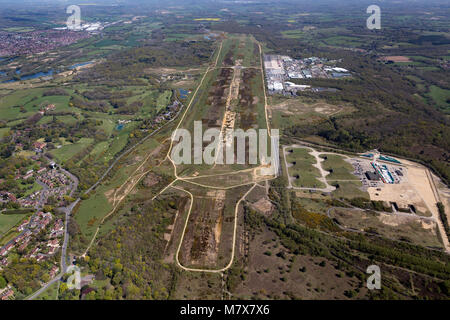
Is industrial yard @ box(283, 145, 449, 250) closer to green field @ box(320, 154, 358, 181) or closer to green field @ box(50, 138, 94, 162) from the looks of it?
green field @ box(320, 154, 358, 181)

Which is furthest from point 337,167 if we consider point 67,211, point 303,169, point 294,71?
point 294,71

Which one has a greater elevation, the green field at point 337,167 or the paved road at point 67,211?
the green field at point 337,167

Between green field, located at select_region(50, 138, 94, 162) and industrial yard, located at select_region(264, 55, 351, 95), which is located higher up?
industrial yard, located at select_region(264, 55, 351, 95)

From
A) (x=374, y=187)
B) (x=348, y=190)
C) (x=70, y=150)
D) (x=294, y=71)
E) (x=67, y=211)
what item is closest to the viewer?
(x=67, y=211)

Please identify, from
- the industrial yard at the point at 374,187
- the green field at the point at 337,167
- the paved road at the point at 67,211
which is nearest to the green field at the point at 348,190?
the industrial yard at the point at 374,187

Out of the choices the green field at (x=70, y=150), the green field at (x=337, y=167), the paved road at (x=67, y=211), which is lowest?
the paved road at (x=67, y=211)

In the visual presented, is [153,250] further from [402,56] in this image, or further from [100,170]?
[402,56]

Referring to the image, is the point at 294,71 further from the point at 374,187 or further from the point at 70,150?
the point at 70,150

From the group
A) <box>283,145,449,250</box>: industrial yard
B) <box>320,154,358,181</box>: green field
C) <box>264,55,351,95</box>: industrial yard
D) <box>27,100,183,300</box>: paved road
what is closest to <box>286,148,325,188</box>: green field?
<box>283,145,449,250</box>: industrial yard

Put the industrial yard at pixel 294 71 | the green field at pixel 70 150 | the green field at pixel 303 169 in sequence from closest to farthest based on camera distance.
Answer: the green field at pixel 303 169 → the green field at pixel 70 150 → the industrial yard at pixel 294 71

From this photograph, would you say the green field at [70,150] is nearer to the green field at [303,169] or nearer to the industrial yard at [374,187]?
the industrial yard at [374,187]

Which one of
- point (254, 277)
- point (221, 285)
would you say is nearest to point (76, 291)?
point (221, 285)
